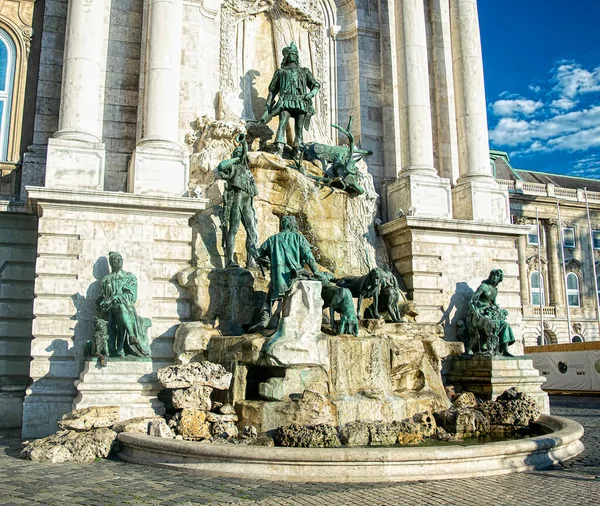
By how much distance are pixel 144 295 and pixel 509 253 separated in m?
10.1

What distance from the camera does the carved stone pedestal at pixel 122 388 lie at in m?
12.2

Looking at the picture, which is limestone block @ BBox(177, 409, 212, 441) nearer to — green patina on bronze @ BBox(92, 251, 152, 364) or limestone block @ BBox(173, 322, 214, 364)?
limestone block @ BBox(173, 322, 214, 364)

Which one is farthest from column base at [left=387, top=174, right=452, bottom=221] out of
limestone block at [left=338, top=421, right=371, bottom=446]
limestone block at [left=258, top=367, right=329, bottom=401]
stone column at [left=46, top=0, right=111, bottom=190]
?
limestone block at [left=338, top=421, right=371, bottom=446]

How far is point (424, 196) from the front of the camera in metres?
17.8

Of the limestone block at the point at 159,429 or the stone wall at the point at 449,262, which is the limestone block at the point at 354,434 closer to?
the limestone block at the point at 159,429

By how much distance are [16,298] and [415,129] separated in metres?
11.6

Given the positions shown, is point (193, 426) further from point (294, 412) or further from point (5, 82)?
point (5, 82)

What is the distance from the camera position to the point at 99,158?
1483 centimetres

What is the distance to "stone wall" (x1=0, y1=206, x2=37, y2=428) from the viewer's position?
15617 mm

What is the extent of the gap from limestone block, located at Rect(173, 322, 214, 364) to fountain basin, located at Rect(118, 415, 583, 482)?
3384mm

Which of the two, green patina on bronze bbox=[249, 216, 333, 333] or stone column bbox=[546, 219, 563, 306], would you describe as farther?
stone column bbox=[546, 219, 563, 306]

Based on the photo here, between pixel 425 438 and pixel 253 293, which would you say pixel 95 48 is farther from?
pixel 425 438

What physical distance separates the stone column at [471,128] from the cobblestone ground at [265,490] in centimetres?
1015

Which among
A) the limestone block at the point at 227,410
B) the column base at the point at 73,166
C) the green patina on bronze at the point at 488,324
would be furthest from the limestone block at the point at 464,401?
the column base at the point at 73,166
